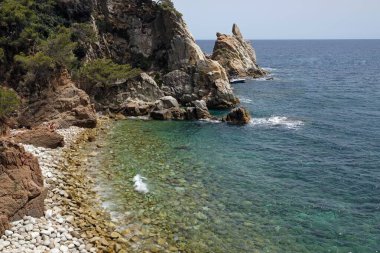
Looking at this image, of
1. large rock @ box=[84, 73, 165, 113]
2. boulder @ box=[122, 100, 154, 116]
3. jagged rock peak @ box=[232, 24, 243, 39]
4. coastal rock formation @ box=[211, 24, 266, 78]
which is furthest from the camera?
jagged rock peak @ box=[232, 24, 243, 39]

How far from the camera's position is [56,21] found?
59.4m

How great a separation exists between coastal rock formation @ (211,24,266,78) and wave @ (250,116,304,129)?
4940 cm

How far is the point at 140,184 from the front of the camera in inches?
1181

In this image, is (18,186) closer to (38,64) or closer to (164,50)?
(38,64)

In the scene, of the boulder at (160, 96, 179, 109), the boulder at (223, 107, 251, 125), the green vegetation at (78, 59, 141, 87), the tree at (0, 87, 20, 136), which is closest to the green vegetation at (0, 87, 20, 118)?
the tree at (0, 87, 20, 136)

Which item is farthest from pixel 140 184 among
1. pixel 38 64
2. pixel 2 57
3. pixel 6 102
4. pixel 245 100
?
pixel 245 100

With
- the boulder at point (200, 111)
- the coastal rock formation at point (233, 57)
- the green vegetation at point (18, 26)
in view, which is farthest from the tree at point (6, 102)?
the coastal rock formation at point (233, 57)

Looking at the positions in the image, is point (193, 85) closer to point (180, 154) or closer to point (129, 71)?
point (129, 71)

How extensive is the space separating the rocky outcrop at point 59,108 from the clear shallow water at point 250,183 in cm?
437

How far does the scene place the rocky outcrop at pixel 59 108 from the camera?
43.9 metres

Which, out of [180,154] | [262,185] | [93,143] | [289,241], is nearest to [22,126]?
[93,143]

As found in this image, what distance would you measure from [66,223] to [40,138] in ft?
50.7

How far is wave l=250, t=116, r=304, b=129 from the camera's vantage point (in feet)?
173

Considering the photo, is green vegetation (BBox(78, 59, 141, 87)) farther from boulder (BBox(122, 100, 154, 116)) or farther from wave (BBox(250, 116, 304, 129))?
wave (BBox(250, 116, 304, 129))
